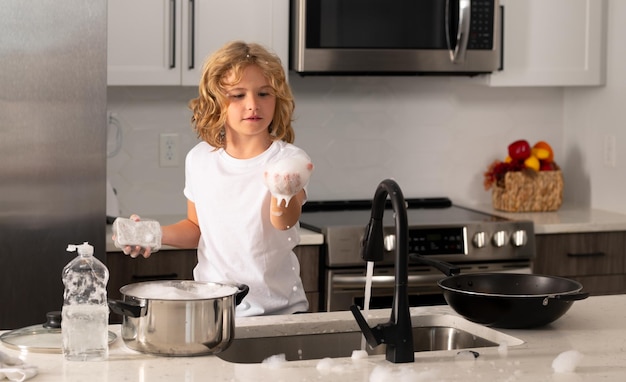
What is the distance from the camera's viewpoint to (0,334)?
6.94ft

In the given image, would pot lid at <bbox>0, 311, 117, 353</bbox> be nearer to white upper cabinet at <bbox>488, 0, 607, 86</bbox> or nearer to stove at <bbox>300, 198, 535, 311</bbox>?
stove at <bbox>300, 198, 535, 311</bbox>

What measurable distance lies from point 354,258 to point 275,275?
0.99 metres

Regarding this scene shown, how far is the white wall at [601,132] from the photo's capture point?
4.10 metres

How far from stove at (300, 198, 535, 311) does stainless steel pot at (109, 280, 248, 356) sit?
1570 mm

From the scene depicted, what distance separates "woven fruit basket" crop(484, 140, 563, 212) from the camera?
4.10m

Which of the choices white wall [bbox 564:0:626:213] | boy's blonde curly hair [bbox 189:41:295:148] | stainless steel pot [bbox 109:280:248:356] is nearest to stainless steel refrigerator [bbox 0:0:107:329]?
boy's blonde curly hair [bbox 189:41:295:148]

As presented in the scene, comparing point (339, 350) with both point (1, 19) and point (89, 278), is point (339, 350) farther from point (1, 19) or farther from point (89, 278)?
point (1, 19)

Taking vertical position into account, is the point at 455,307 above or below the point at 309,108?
below

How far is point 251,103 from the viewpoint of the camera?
2.50 m

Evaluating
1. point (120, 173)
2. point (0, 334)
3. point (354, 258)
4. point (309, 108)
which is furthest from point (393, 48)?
point (0, 334)

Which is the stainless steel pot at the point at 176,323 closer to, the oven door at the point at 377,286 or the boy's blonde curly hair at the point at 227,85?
the boy's blonde curly hair at the point at 227,85

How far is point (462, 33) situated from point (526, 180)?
2.26 feet

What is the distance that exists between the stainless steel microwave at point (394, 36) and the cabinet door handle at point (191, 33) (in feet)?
1.24

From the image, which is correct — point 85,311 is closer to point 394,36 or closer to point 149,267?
point 149,267
